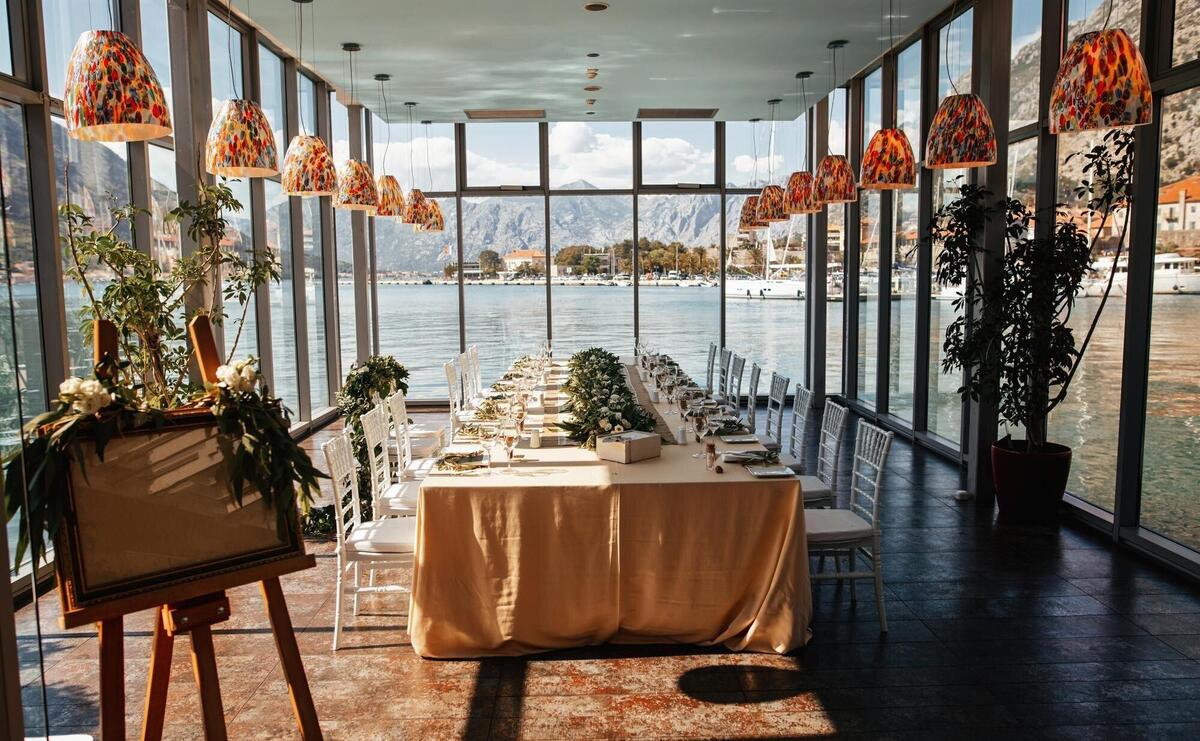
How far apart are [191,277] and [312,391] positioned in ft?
17.3

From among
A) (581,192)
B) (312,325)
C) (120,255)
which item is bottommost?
(312,325)

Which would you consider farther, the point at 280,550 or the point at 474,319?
the point at 474,319

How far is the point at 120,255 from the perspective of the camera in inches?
186

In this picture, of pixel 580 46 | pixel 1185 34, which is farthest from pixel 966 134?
pixel 580 46

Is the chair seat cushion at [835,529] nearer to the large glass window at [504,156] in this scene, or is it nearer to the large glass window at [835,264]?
the large glass window at [835,264]

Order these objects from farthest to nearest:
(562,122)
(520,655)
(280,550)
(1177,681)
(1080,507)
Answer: (562,122), (1080,507), (520,655), (1177,681), (280,550)

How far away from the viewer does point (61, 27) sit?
5.37m


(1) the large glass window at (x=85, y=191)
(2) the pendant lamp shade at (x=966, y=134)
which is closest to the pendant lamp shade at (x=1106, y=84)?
(2) the pendant lamp shade at (x=966, y=134)

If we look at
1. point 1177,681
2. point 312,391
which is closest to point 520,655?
point 1177,681

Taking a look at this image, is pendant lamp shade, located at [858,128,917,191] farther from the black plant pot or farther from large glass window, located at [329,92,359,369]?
large glass window, located at [329,92,359,369]

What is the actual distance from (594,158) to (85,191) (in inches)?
294

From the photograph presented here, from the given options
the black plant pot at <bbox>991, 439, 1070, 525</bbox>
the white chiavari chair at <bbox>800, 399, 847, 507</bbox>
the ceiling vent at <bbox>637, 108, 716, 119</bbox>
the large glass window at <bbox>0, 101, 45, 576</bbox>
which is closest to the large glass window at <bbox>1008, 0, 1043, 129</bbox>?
the black plant pot at <bbox>991, 439, 1070, 525</bbox>

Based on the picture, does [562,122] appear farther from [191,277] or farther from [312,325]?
[191,277]

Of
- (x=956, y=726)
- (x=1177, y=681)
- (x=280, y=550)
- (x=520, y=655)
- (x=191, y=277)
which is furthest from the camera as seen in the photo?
(x=191, y=277)
